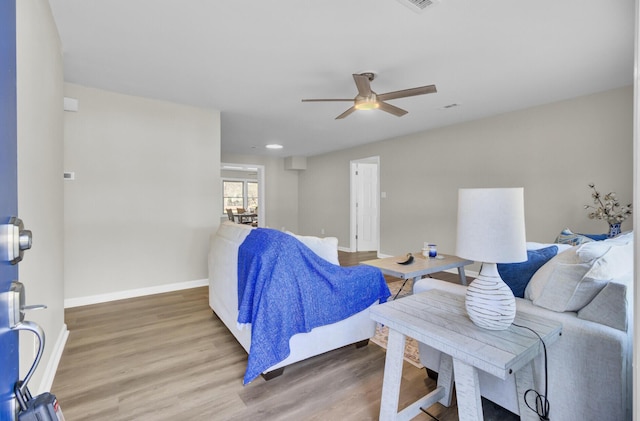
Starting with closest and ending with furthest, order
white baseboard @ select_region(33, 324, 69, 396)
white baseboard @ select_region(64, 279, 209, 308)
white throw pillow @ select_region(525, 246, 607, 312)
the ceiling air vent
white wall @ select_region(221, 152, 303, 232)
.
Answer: white throw pillow @ select_region(525, 246, 607, 312) → white baseboard @ select_region(33, 324, 69, 396) → the ceiling air vent → white baseboard @ select_region(64, 279, 209, 308) → white wall @ select_region(221, 152, 303, 232)

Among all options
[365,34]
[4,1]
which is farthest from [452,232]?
[4,1]

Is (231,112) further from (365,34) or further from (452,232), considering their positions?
(452,232)

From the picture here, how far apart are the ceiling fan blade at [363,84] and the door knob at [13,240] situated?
233 centimetres

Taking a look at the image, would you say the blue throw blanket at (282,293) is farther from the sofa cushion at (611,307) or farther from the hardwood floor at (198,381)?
the sofa cushion at (611,307)

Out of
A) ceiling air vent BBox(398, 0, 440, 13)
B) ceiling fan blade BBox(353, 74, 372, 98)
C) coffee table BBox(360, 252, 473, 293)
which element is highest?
ceiling air vent BBox(398, 0, 440, 13)

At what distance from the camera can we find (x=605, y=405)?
45.9 inches

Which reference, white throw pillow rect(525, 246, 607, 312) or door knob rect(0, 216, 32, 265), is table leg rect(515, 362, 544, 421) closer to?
white throw pillow rect(525, 246, 607, 312)

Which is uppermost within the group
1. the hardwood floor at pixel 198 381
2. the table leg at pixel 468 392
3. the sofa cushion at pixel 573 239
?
the sofa cushion at pixel 573 239

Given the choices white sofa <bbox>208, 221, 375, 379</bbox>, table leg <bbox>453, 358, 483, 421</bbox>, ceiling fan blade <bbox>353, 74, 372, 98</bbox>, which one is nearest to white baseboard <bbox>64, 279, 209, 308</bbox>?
white sofa <bbox>208, 221, 375, 379</bbox>

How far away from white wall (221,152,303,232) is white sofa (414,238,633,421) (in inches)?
266

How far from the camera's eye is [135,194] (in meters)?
3.49

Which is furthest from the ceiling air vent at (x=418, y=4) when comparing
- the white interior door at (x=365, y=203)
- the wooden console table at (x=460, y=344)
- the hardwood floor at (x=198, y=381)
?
the white interior door at (x=365, y=203)

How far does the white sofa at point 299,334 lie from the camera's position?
1.93m

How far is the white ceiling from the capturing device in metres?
1.95
